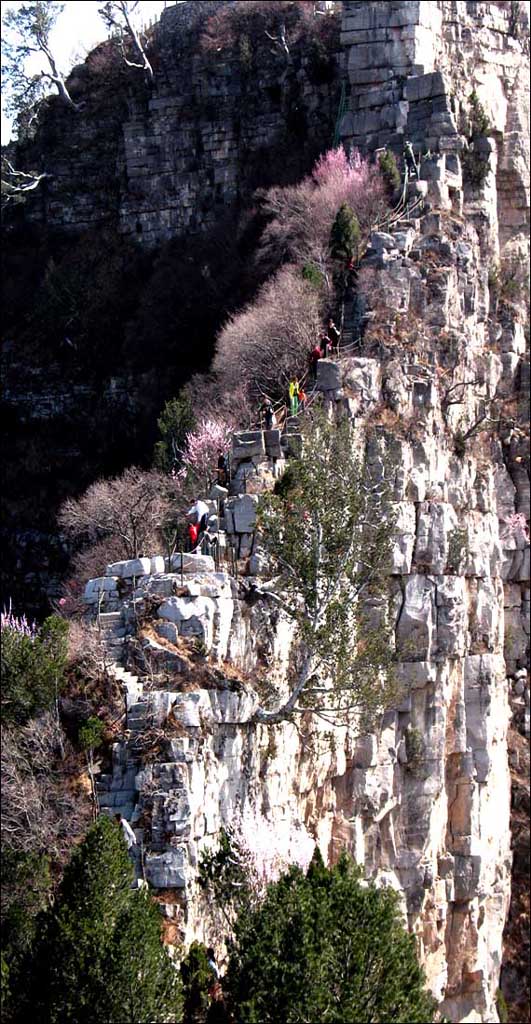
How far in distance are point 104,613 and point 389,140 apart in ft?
82.4

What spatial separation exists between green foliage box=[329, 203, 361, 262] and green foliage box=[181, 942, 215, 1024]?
25462 millimetres

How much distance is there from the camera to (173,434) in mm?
61875

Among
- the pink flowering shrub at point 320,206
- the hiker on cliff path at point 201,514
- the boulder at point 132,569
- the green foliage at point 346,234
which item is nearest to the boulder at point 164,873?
the boulder at point 132,569

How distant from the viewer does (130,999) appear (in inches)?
1598

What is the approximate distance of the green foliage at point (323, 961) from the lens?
4097 centimetres

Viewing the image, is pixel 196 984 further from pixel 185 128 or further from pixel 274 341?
pixel 185 128

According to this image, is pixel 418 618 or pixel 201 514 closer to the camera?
pixel 201 514

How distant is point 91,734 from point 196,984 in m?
5.92

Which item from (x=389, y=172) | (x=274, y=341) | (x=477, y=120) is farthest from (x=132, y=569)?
(x=477, y=120)

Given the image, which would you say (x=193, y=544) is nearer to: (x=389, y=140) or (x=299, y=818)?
(x=299, y=818)

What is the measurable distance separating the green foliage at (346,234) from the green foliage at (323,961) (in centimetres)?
2460

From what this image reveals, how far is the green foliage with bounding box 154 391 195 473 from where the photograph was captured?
61.3 m

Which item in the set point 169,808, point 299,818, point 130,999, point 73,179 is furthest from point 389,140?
point 130,999

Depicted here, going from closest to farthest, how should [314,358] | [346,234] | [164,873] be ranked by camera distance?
1. [164,873]
2. [314,358]
3. [346,234]
